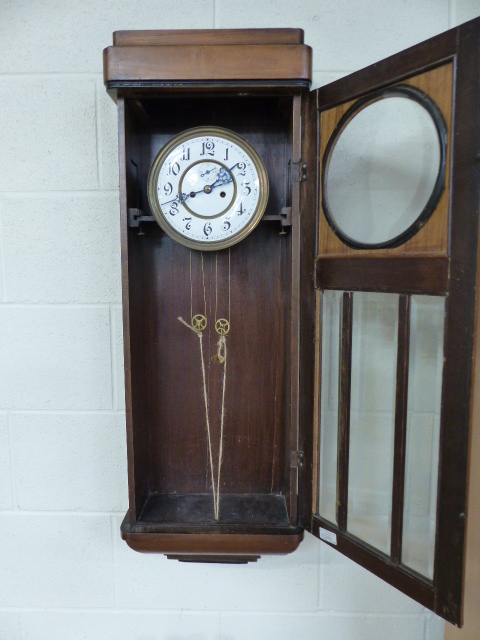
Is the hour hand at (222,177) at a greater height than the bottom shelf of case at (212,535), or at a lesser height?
greater

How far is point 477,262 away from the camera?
0.64 m

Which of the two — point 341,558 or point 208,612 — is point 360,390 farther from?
point 208,612

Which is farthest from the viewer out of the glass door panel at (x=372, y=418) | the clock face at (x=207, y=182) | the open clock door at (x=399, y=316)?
the clock face at (x=207, y=182)

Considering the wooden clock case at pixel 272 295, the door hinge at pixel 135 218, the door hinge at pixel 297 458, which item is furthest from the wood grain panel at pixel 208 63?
the door hinge at pixel 297 458

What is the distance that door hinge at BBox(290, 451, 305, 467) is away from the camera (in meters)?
0.89

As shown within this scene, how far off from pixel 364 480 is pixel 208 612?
635 mm

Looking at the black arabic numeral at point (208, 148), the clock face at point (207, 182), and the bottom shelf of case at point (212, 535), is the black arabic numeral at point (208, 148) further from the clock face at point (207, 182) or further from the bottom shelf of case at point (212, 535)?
the bottom shelf of case at point (212, 535)

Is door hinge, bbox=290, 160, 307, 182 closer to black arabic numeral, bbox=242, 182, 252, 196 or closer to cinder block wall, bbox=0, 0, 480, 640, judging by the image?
black arabic numeral, bbox=242, 182, 252, 196

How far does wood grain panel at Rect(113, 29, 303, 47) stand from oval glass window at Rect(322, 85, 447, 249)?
18 cm

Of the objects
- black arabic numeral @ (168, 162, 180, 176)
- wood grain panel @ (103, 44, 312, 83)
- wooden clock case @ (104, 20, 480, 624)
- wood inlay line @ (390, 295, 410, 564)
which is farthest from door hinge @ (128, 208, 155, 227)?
wood inlay line @ (390, 295, 410, 564)

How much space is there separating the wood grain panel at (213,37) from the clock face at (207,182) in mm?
160

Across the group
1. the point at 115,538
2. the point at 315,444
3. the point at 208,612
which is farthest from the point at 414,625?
the point at 115,538

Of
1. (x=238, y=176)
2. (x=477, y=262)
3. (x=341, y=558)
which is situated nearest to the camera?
(x=477, y=262)

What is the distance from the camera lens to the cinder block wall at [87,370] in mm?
996
